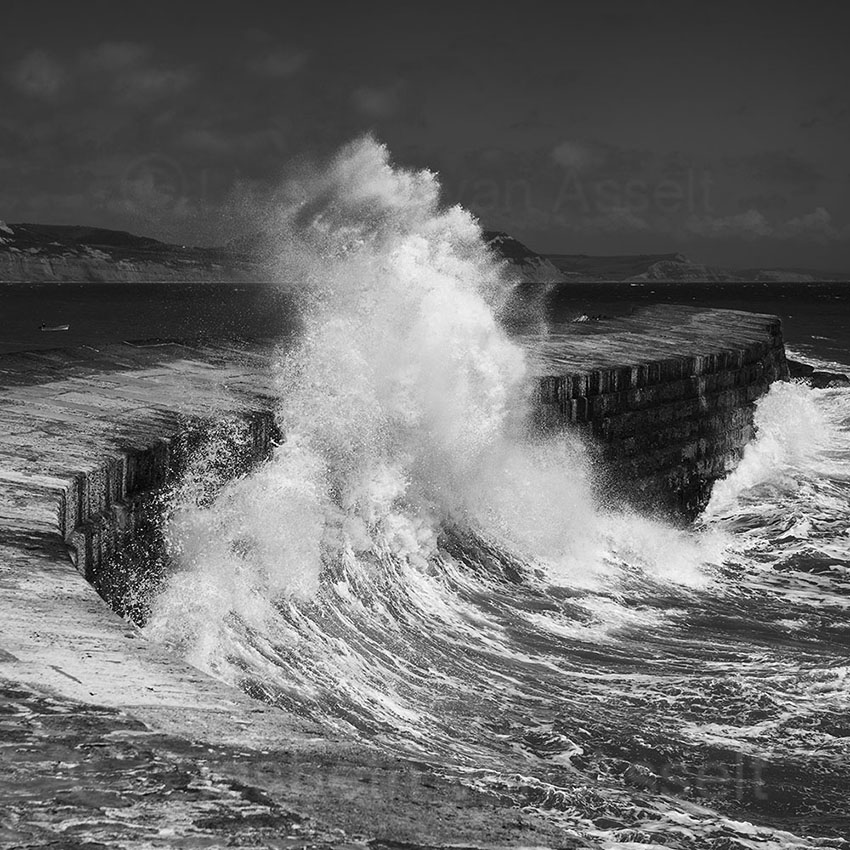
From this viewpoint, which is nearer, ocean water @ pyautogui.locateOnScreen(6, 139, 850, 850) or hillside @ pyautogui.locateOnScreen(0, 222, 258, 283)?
ocean water @ pyautogui.locateOnScreen(6, 139, 850, 850)

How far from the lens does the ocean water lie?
16.1ft

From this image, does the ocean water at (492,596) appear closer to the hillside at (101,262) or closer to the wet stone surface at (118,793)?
the wet stone surface at (118,793)

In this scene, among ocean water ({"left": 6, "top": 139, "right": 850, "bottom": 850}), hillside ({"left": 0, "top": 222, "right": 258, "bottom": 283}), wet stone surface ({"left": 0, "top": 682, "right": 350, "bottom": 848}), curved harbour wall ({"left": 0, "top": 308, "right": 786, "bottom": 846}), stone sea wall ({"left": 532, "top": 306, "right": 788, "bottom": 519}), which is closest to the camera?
wet stone surface ({"left": 0, "top": 682, "right": 350, "bottom": 848})

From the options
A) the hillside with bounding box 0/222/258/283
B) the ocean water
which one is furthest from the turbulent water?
the hillside with bounding box 0/222/258/283

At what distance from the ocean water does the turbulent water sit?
0.07ft

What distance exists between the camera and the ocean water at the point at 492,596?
4.91m

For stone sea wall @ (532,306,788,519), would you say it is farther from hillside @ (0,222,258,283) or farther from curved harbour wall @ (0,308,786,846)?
hillside @ (0,222,258,283)

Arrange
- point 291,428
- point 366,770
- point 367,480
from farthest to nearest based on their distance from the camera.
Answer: point 367,480, point 291,428, point 366,770

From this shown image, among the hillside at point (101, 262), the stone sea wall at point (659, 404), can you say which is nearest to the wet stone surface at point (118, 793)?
the stone sea wall at point (659, 404)

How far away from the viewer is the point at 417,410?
8.79 meters

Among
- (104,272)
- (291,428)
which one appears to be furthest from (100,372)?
(104,272)

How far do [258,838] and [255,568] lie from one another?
437cm

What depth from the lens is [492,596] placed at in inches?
315

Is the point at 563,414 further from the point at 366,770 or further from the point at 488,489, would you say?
the point at 366,770
